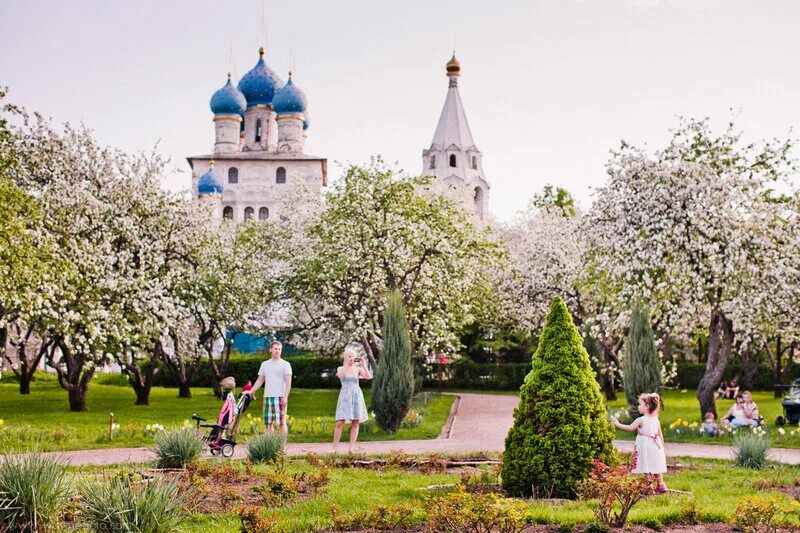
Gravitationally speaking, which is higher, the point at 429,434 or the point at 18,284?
the point at 18,284

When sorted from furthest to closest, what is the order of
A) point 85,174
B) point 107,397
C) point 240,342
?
point 240,342 < point 107,397 < point 85,174

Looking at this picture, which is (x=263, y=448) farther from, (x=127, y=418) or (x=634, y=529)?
(x=127, y=418)

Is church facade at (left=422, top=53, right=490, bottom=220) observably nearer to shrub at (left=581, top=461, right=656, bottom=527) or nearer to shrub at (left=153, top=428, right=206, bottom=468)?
→ shrub at (left=153, top=428, right=206, bottom=468)

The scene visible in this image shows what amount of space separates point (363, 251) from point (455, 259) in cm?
275

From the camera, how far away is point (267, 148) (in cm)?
8162

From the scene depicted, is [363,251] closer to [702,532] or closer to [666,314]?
[666,314]

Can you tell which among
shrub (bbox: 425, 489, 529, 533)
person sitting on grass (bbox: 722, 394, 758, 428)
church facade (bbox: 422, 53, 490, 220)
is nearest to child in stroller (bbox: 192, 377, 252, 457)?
shrub (bbox: 425, 489, 529, 533)

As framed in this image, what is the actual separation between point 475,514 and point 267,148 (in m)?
76.6

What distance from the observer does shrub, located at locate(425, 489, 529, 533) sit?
712 cm

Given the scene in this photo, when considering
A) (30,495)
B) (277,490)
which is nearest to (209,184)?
(277,490)

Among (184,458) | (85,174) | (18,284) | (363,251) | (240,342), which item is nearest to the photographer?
(184,458)

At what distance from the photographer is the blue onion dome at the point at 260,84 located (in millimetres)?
82062

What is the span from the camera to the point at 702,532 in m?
8.00

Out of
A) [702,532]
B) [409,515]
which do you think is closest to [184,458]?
[409,515]
